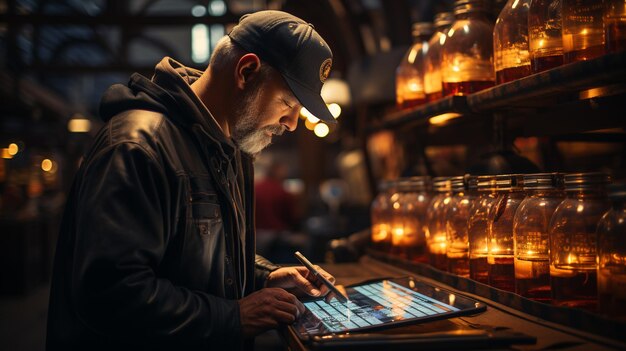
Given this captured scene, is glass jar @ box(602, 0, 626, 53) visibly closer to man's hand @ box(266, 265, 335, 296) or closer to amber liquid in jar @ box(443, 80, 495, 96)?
amber liquid in jar @ box(443, 80, 495, 96)

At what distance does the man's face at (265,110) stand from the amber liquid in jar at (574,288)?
0.92 meters

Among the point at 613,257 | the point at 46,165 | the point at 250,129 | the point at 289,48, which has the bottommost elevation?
the point at 613,257

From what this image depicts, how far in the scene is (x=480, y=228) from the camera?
184 cm

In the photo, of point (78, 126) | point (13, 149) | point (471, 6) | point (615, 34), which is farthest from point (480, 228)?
point (13, 149)

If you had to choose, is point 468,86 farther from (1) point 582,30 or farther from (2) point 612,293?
(2) point 612,293

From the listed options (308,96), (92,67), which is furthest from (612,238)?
(92,67)

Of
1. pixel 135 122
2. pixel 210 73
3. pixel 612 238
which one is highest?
pixel 210 73

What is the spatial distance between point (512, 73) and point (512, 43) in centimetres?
9

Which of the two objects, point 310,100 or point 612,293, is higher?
point 310,100

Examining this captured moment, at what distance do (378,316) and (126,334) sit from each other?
618mm

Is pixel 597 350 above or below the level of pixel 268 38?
below

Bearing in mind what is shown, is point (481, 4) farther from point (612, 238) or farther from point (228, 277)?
point (228, 277)

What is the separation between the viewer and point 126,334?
1.47 metres

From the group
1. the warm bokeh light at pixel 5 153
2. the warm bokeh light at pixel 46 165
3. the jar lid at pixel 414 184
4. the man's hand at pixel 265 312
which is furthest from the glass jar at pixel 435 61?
the warm bokeh light at pixel 46 165
